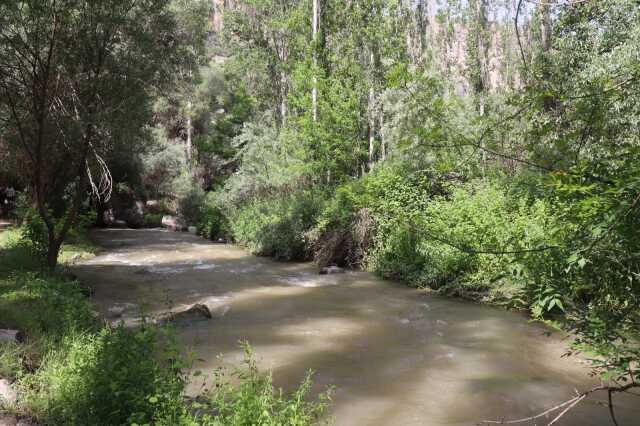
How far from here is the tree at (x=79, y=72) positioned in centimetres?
999

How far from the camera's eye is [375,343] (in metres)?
8.48

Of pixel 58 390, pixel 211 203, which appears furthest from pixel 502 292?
pixel 211 203

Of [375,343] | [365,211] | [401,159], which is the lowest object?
[375,343]

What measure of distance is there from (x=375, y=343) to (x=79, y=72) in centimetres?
871

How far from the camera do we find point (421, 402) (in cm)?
611

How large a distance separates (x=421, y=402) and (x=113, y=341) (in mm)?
3621

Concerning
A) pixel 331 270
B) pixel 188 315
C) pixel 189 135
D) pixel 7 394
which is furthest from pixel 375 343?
pixel 189 135

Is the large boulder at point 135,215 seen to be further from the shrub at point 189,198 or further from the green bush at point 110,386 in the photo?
the green bush at point 110,386

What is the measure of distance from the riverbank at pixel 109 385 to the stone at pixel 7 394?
0.01m

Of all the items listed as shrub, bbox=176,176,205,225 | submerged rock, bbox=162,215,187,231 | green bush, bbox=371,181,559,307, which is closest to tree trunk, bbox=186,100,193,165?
shrub, bbox=176,176,205,225

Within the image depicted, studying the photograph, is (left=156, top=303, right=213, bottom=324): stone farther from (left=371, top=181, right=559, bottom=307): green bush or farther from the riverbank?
(left=371, top=181, right=559, bottom=307): green bush

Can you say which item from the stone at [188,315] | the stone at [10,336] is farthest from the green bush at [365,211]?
the stone at [10,336]

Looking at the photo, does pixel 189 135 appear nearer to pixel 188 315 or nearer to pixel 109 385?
pixel 188 315

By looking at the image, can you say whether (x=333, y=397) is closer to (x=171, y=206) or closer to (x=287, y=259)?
(x=287, y=259)
